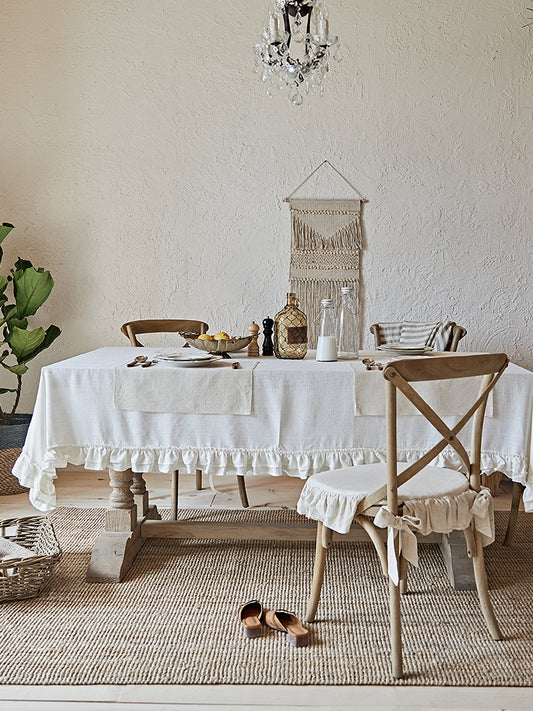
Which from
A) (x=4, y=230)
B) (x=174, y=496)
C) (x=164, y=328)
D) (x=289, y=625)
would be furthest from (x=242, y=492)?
(x=4, y=230)

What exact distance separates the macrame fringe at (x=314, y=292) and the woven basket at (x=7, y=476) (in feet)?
5.64

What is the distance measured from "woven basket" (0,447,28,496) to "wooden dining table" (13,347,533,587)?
131 cm

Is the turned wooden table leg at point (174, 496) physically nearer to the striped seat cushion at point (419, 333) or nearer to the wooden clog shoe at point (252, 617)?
the wooden clog shoe at point (252, 617)

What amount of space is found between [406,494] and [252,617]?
640 mm

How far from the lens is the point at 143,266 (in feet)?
13.8

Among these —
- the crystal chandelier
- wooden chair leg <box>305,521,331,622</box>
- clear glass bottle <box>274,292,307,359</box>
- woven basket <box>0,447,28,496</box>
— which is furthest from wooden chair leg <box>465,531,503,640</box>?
woven basket <box>0,447,28,496</box>

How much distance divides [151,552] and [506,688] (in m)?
1.46

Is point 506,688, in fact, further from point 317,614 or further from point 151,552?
point 151,552

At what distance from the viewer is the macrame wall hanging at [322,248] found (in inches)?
161

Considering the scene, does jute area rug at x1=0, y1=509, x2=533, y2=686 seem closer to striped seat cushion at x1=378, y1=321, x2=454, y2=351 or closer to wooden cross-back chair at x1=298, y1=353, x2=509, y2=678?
wooden cross-back chair at x1=298, y1=353, x2=509, y2=678

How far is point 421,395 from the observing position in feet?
7.88

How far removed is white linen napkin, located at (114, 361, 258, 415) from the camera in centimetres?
243

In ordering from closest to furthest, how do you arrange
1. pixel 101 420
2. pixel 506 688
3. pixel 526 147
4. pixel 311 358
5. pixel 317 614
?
pixel 506 688, pixel 317 614, pixel 101 420, pixel 311 358, pixel 526 147

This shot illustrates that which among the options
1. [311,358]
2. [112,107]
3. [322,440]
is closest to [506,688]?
[322,440]
